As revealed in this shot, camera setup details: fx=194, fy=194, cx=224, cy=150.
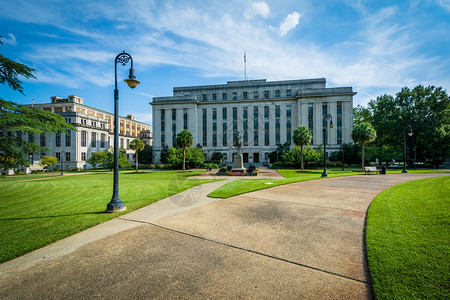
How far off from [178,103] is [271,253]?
62.5 meters

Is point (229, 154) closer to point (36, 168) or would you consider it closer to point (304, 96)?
point (304, 96)

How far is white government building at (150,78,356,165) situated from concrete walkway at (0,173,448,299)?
52.9m

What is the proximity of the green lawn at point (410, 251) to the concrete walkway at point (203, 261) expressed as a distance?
0.30 m

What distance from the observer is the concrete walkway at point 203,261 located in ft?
10.7

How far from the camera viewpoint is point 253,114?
2384 inches

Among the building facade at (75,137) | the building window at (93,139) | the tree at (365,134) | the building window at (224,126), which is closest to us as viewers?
the tree at (365,134)

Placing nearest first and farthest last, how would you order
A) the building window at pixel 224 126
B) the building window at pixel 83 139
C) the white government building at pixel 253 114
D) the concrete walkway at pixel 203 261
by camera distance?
the concrete walkway at pixel 203 261 < the building window at pixel 83 139 < the white government building at pixel 253 114 < the building window at pixel 224 126

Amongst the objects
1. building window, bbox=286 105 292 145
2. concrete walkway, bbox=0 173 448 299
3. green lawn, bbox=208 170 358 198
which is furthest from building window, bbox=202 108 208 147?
concrete walkway, bbox=0 173 448 299

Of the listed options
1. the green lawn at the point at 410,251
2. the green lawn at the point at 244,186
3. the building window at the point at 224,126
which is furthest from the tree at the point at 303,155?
the green lawn at the point at 410,251

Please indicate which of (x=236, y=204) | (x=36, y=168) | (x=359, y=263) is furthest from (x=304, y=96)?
(x=36, y=168)

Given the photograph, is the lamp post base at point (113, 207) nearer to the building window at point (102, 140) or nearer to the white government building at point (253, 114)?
the white government building at point (253, 114)

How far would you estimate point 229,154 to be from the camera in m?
60.1

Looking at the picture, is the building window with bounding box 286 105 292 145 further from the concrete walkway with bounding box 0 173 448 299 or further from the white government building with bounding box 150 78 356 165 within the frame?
the concrete walkway with bounding box 0 173 448 299

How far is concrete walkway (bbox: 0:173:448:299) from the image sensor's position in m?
3.28
